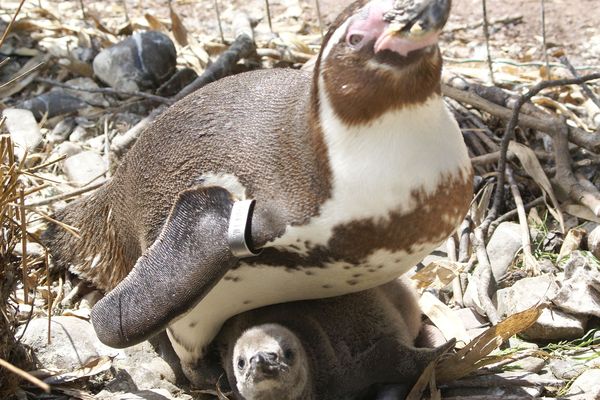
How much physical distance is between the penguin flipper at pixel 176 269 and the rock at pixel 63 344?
0.37m

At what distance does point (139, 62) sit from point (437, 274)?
77.2 inches

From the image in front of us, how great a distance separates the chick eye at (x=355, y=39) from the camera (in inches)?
109

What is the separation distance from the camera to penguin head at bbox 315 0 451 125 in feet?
8.68

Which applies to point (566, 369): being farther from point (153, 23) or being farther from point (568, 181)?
point (153, 23)

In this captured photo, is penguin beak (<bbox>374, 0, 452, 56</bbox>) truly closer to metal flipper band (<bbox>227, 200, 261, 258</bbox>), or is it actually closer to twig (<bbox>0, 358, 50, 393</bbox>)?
metal flipper band (<bbox>227, 200, 261, 258</bbox>)

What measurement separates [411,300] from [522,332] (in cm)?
40

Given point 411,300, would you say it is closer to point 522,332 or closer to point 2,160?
point 522,332

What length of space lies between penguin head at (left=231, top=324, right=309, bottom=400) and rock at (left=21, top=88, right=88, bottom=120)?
2.22 meters

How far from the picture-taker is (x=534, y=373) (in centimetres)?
346

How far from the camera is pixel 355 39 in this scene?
278 centimetres

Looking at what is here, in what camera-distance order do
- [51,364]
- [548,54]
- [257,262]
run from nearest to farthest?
[257,262]
[51,364]
[548,54]

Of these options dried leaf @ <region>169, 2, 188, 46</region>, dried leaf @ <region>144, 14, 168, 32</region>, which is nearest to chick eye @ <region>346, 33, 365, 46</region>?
dried leaf @ <region>169, 2, 188, 46</region>

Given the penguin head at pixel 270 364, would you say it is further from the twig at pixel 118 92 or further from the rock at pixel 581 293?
the twig at pixel 118 92

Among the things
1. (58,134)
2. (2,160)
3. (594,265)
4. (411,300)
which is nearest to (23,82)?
(58,134)
